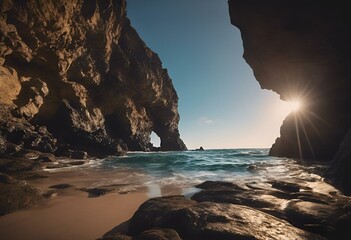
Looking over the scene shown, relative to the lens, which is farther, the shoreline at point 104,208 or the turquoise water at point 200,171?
the turquoise water at point 200,171

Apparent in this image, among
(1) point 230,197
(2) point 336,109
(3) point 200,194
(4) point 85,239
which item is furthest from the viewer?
(2) point 336,109

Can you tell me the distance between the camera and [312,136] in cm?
1903

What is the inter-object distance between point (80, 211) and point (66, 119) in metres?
21.7

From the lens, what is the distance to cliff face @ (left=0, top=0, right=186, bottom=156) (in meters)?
17.7

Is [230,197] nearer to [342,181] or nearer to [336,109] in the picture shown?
[342,181]

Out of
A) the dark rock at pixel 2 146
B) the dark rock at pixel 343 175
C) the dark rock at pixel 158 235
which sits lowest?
the dark rock at pixel 158 235

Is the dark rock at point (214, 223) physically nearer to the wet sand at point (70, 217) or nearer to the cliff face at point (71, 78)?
the wet sand at point (70, 217)

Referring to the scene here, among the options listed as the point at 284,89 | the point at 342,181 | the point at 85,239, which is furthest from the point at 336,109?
the point at 85,239

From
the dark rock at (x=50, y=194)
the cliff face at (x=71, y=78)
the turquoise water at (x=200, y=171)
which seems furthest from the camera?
the cliff face at (x=71, y=78)

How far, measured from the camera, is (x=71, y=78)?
27.7 meters

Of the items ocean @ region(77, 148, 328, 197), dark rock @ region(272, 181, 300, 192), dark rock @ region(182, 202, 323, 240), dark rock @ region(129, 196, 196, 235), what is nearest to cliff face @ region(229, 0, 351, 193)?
ocean @ region(77, 148, 328, 197)

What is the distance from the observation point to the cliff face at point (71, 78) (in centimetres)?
1767

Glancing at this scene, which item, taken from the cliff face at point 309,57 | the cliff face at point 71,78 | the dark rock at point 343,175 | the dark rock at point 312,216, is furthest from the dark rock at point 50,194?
the cliff face at point 309,57

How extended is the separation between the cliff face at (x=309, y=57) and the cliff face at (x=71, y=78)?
1602 centimetres
